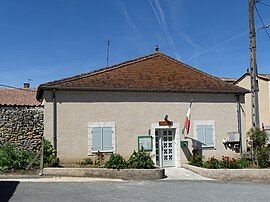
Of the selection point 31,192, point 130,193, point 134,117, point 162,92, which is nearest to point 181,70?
point 162,92

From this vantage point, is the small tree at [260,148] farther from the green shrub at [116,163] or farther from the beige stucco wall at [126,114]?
the green shrub at [116,163]

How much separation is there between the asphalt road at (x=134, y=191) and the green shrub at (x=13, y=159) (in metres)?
2.69

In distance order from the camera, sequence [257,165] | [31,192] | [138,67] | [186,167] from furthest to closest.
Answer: [138,67], [186,167], [257,165], [31,192]

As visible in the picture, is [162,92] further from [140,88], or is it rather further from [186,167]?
[186,167]

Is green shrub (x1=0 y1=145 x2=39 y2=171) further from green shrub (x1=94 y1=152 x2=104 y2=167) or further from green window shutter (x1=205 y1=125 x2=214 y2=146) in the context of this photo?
green window shutter (x1=205 y1=125 x2=214 y2=146)

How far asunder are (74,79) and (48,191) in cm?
749

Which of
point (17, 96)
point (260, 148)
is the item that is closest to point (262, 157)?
point (260, 148)

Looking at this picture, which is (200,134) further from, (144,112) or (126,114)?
(126,114)

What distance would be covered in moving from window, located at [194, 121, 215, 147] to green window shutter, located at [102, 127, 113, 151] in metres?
4.40

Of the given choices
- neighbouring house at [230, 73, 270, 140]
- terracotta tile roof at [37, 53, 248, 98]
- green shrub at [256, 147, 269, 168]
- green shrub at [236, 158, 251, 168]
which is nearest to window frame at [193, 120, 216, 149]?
terracotta tile roof at [37, 53, 248, 98]

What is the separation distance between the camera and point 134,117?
17.9 m

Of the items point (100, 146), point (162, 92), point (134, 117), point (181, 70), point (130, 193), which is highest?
point (181, 70)

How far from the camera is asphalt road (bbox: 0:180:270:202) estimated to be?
409 inches

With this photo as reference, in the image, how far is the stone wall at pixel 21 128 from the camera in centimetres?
1712
